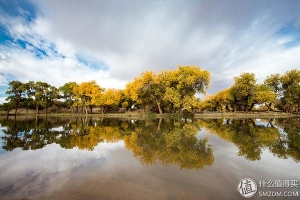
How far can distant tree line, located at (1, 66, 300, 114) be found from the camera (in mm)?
45812

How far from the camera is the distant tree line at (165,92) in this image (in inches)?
1804

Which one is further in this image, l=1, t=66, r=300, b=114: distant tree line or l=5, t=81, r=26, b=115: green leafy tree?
l=5, t=81, r=26, b=115: green leafy tree

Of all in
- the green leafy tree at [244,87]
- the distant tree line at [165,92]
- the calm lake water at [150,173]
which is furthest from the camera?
the green leafy tree at [244,87]

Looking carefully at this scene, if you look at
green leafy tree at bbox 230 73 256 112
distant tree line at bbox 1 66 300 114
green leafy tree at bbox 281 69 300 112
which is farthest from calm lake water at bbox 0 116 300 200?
green leafy tree at bbox 281 69 300 112

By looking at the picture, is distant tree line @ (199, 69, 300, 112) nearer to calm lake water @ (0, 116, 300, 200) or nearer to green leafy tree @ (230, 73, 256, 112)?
green leafy tree @ (230, 73, 256, 112)

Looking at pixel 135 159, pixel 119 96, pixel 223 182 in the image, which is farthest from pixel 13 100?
pixel 223 182

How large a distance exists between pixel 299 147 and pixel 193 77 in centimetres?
3462

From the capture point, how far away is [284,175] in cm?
601

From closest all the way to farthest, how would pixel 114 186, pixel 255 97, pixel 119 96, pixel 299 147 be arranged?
pixel 114 186
pixel 299 147
pixel 255 97
pixel 119 96

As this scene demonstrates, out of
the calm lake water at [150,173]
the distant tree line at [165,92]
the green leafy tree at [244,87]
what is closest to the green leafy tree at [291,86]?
the distant tree line at [165,92]

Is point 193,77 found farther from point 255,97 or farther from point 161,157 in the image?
point 161,157

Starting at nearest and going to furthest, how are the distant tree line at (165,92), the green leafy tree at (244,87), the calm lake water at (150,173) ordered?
1. the calm lake water at (150,173)
2. the distant tree line at (165,92)
3. the green leafy tree at (244,87)

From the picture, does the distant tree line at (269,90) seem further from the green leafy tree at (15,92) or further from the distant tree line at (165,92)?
the green leafy tree at (15,92)

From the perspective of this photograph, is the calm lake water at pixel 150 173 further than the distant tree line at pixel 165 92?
No
